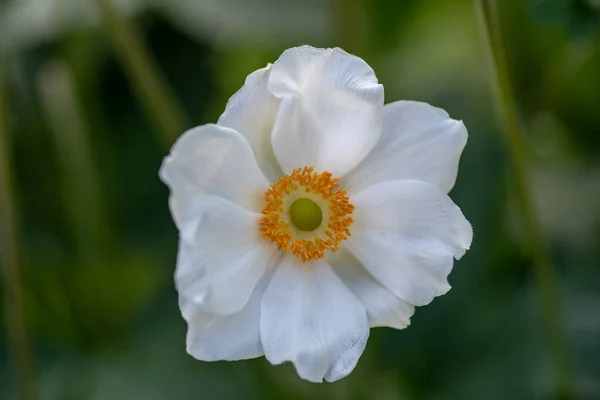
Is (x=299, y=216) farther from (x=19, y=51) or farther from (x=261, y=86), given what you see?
(x=19, y=51)

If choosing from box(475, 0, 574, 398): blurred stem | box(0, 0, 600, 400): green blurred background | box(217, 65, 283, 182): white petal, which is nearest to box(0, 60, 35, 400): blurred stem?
box(0, 0, 600, 400): green blurred background

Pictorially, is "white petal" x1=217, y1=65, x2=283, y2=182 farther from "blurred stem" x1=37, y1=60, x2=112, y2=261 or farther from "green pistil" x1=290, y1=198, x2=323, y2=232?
"blurred stem" x1=37, y1=60, x2=112, y2=261

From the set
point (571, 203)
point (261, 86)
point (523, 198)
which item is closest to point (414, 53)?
point (571, 203)

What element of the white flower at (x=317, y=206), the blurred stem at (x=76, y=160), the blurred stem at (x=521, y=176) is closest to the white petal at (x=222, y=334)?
the white flower at (x=317, y=206)

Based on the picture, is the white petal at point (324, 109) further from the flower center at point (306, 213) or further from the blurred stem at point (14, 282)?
the blurred stem at point (14, 282)

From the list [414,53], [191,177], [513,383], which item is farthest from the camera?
[414,53]

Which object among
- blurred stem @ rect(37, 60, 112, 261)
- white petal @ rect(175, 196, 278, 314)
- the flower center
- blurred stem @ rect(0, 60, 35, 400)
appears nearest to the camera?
white petal @ rect(175, 196, 278, 314)

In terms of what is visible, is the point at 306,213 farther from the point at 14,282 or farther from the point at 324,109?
the point at 14,282
